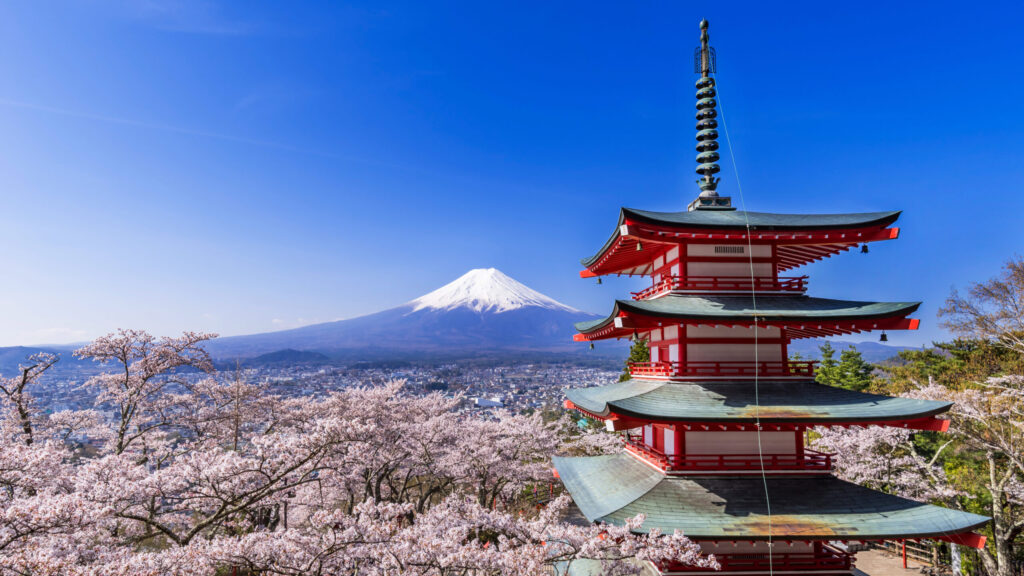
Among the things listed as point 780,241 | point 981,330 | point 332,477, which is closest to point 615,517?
point 780,241

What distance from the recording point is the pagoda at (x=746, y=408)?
7.97 meters

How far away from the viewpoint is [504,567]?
7.18 meters

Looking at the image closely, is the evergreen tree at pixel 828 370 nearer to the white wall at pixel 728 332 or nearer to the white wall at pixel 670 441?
the white wall at pixel 728 332

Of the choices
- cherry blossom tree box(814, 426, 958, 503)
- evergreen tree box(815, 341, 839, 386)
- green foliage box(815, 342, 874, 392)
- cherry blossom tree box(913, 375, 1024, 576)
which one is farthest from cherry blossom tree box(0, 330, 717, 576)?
evergreen tree box(815, 341, 839, 386)

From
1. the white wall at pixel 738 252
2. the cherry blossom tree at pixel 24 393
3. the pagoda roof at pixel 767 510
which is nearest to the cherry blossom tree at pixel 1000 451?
the pagoda roof at pixel 767 510

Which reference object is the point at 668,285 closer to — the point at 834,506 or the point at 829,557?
the point at 834,506

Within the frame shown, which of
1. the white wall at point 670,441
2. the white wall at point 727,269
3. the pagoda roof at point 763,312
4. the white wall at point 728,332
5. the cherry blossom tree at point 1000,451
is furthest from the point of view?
the cherry blossom tree at point 1000,451

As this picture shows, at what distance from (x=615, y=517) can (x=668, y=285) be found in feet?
15.5

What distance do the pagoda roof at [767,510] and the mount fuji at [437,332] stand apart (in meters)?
151

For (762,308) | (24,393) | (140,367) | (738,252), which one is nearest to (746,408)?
(762,308)

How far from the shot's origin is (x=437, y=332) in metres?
175

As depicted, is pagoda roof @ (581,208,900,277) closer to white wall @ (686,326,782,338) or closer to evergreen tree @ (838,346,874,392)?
white wall @ (686,326,782,338)

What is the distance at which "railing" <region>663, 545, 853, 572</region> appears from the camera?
27.6 feet

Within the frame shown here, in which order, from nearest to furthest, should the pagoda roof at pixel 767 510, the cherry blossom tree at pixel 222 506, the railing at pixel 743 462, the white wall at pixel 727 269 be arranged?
the cherry blossom tree at pixel 222 506 → the pagoda roof at pixel 767 510 → the railing at pixel 743 462 → the white wall at pixel 727 269
